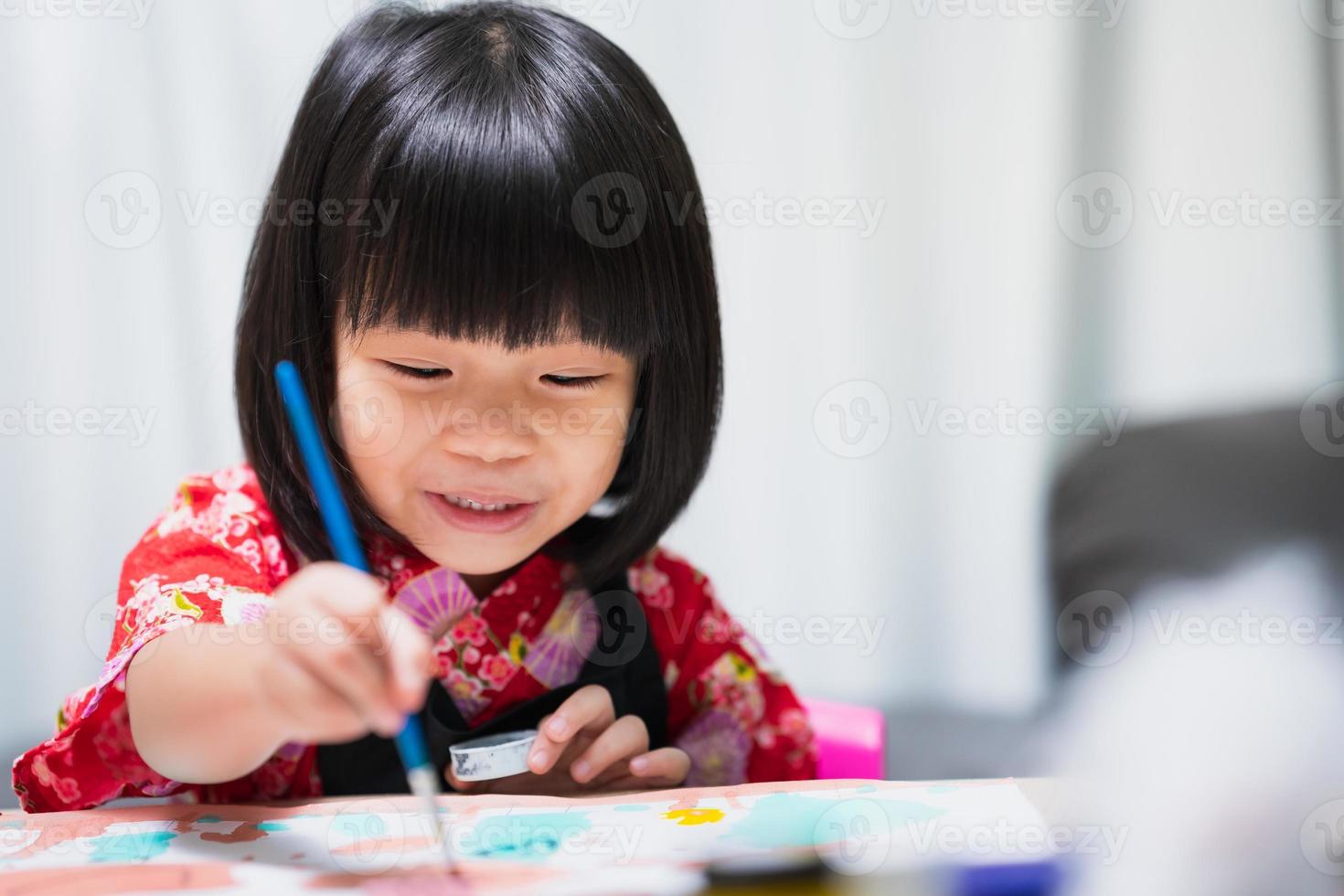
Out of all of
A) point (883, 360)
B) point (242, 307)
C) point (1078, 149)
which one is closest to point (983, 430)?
point (883, 360)

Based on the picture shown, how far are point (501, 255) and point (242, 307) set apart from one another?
25 centimetres

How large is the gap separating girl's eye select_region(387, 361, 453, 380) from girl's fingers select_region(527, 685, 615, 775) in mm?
232

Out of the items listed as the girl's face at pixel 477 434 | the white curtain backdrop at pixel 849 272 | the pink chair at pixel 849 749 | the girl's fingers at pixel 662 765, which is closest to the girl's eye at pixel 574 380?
the girl's face at pixel 477 434

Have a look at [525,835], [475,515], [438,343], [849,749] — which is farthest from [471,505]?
[849,749]

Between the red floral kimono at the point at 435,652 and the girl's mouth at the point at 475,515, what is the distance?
82 mm

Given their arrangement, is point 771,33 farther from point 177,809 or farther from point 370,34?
point 177,809

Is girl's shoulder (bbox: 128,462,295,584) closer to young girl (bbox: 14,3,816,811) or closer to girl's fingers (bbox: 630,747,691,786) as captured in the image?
young girl (bbox: 14,3,816,811)

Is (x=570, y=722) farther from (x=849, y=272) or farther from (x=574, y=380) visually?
(x=849, y=272)

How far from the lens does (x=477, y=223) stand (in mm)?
602

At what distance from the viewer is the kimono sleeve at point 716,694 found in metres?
0.83

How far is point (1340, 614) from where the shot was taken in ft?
3.93

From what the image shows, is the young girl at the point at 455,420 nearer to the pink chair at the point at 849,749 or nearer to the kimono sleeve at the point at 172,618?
the kimono sleeve at the point at 172,618

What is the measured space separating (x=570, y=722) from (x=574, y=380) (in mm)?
222

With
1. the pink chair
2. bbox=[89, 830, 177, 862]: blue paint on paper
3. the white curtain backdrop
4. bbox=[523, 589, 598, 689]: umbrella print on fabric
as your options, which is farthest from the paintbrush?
the white curtain backdrop
